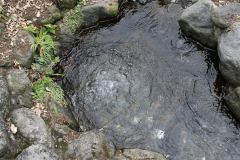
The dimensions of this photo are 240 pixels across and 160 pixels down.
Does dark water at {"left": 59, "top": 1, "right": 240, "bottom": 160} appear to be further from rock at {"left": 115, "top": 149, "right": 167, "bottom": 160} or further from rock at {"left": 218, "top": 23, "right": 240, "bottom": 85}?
rock at {"left": 218, "top": 23, "right": 240, "bottom": 85}

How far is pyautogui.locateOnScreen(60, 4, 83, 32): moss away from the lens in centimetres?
1023

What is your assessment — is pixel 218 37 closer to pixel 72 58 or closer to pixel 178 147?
pixel 178 147

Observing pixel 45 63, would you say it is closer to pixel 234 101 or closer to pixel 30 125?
pixel 30 125

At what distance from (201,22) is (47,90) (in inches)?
162

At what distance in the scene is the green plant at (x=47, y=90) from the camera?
8664mm

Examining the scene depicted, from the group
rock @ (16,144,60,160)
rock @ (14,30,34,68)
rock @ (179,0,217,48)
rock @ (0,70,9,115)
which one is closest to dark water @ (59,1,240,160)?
rock @ (179,0,217,48)

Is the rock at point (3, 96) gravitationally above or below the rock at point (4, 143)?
above

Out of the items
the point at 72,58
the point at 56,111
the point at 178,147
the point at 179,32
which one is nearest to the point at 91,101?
the point at 56,111


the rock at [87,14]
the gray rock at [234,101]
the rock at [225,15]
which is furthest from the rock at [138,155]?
the rock at [87,14]

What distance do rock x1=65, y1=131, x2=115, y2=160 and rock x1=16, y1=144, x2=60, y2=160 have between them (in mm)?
392

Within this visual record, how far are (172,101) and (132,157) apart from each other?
171 centimetres

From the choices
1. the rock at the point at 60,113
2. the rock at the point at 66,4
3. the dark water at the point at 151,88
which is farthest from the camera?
the rock at the point at 66,4

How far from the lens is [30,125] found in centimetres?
784

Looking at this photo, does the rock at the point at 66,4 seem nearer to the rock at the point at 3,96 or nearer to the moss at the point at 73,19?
the moss at the point at 73,19
